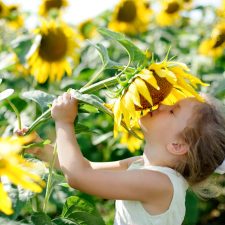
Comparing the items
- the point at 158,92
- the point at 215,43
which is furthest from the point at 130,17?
the point at 158,92

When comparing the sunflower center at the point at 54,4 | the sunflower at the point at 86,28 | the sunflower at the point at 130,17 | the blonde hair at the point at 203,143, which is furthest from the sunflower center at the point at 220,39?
the blonde hair at the point at 203,143

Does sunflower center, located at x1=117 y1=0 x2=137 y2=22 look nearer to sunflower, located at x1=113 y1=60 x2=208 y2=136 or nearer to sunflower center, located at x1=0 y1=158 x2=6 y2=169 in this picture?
sunflower, located at x1=113 y1=60 x2=208 y2=136

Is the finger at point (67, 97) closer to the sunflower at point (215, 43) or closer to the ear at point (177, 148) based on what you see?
the ear at point (177, 148)

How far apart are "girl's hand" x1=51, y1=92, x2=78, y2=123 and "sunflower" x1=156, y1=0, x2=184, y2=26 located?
8.64 feet

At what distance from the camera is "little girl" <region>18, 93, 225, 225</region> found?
1329 mm

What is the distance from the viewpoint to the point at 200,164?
4.81 ft

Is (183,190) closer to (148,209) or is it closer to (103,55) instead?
(148,209)

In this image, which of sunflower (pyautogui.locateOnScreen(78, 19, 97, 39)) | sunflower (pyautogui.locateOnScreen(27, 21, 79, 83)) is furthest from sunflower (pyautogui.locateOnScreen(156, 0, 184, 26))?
sunflower (pyautogui.locateOnScreen(27, 21, 79, 83))

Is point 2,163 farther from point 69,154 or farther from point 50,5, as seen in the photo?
point 50,5

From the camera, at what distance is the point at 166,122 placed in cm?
146

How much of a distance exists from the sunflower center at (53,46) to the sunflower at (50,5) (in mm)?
873

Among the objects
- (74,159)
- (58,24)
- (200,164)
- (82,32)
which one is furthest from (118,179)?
(82,32)

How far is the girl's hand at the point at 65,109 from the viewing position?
4.32 feet

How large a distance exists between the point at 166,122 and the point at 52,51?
4.15ft
